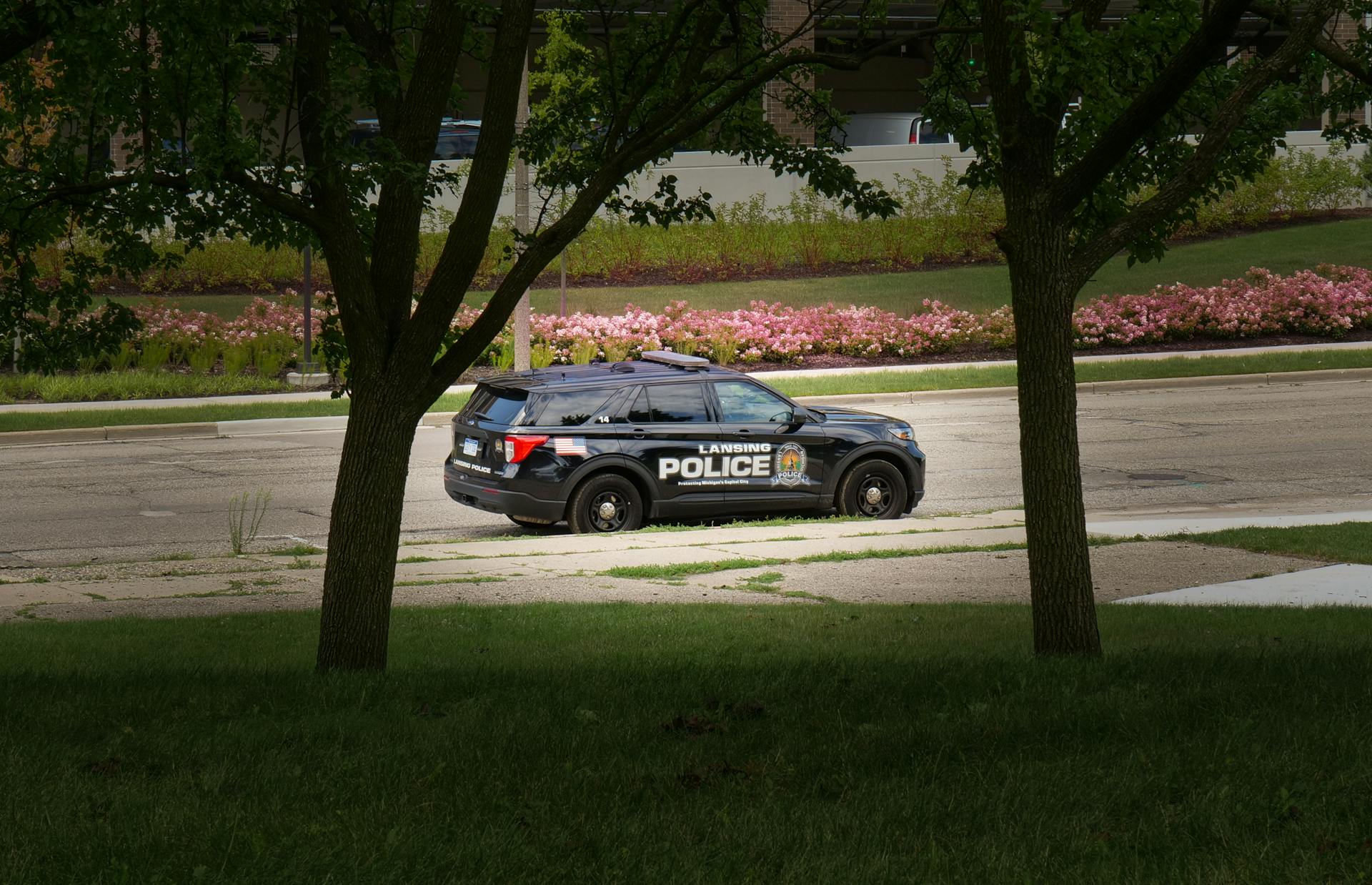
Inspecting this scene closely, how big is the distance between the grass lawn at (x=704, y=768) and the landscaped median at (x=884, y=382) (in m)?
13.2

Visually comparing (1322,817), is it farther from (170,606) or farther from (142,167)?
(170,606)

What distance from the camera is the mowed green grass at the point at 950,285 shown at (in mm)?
29828

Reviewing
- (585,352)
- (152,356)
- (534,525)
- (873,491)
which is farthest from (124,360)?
(873,491)

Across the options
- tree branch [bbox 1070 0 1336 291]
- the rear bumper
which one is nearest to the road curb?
the rear bumper

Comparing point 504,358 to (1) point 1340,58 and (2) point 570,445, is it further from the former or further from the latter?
(1) point 1340,58

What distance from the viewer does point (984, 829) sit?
14.0 ft

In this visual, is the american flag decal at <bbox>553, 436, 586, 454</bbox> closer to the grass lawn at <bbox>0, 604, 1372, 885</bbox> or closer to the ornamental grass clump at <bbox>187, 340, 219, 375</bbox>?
the grass lawn at <bbox>0, 604, 1372, 885</bbox>

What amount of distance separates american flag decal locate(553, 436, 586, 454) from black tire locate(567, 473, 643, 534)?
1.34ft

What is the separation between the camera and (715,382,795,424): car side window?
45.4 ft

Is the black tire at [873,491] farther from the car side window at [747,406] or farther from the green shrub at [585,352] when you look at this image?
the green shrub at [585,352]

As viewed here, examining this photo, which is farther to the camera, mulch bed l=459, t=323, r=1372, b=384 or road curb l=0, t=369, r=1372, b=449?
mulch bed l=459, t=323, r=1372, b=384

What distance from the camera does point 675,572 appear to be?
38.1 ft

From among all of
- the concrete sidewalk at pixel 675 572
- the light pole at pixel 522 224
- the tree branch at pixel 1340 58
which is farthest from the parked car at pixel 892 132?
the tree branch at pixel 1340 58

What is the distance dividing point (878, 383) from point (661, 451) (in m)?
10.4
